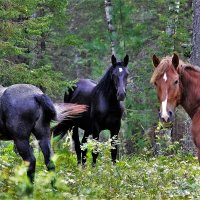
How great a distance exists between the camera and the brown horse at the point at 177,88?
272 inches

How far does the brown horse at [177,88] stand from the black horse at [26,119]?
1.63 meters

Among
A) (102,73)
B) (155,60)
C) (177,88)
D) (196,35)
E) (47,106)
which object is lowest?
(102,73)

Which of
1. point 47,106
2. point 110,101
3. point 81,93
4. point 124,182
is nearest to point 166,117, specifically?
point 124,182

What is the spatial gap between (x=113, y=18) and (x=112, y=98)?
7830 mm

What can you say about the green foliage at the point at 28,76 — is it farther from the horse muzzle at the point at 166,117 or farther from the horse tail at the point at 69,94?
the horse muzzle at the point at 166,117

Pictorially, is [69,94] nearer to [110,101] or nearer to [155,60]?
[110,101]

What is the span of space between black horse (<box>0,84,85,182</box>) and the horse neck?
1867mm

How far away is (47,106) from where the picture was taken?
7.49m

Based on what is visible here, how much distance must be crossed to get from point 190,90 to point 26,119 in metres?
2.36

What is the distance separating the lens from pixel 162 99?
689 cm

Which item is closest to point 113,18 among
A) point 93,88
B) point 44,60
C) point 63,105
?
point 44,60

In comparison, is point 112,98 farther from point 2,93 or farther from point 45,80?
point 2,93

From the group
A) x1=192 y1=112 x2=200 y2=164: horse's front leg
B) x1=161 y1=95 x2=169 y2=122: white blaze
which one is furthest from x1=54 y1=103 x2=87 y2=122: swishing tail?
x1=192 y1=112 x2=200 y2=164: horse's front leg

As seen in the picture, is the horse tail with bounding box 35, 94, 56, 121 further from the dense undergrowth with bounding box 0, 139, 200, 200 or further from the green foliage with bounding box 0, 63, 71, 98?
the green foliage with bounding box 0, 63, 71, 98
